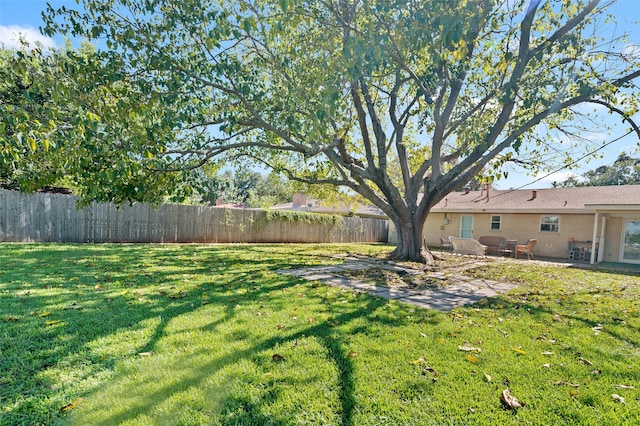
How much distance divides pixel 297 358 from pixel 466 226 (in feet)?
57.4

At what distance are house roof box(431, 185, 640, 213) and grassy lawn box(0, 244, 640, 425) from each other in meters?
11.2

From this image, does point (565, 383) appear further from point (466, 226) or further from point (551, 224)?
point (466, 226)

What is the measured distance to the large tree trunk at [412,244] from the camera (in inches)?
414

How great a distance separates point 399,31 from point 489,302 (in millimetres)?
4605

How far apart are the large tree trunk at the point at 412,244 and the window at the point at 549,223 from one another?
8652mm

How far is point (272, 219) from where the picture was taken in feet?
56.1

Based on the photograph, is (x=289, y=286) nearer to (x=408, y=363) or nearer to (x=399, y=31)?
(x=408, y=363)

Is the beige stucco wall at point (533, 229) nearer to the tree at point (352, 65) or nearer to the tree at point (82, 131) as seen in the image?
the tree at point (352, 65)

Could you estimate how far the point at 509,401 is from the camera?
2.32 meters

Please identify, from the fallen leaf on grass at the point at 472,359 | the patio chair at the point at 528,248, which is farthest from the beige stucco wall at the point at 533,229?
the fallen leaf on grass at the point at 472,359

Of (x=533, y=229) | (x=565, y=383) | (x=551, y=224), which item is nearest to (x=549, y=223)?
(x=551, y=224)

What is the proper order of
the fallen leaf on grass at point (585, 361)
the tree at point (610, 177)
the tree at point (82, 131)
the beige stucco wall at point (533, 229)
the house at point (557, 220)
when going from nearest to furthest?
1. the fallen leaf on grass at point (585, 361)
2. the tree at point (82, 131)
3. the house at point (557, 220)
4. the beige stucco wall at point (533, 229)
5. the tree at point (610, 177)

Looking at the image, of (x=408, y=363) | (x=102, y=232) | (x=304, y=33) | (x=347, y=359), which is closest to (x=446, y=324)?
(x=408, y=363)

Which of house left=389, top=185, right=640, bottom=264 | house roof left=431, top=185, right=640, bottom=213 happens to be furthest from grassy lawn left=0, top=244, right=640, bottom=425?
house roof left=431, top=185, right=640, bottom=213
